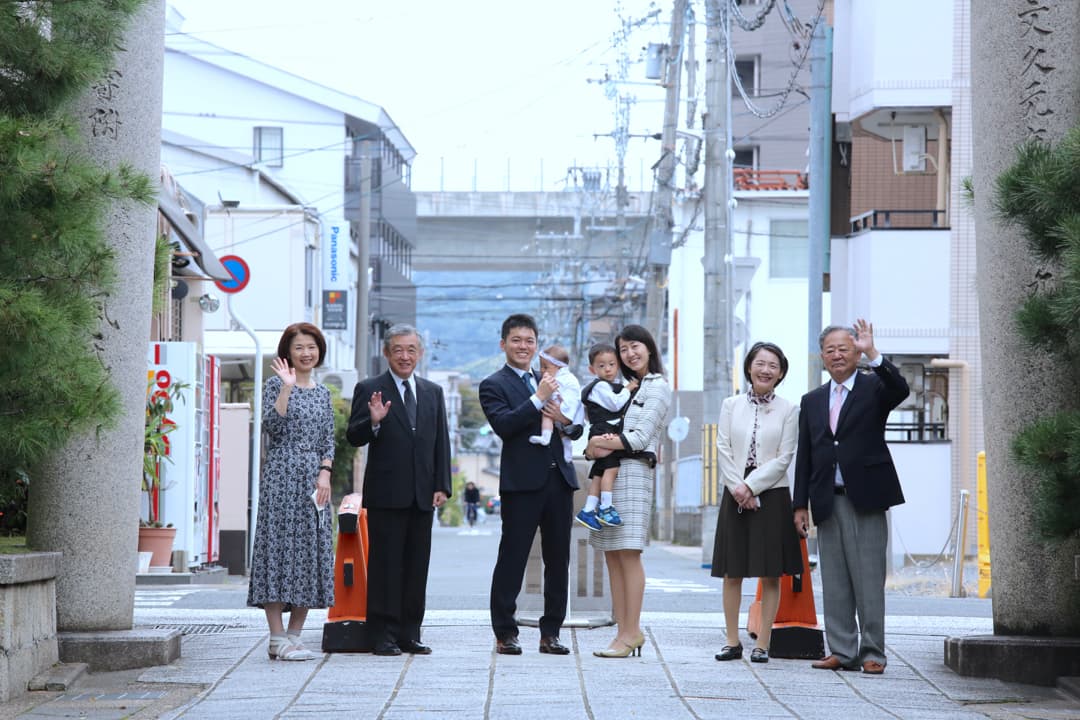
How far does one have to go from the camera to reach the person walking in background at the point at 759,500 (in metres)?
9.36

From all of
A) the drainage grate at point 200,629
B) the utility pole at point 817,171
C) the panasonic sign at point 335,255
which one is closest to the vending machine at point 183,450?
the drainage grate at point 200,629

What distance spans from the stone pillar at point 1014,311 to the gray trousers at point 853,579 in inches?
30.2

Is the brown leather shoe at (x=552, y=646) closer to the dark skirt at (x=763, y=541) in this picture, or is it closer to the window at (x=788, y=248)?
the dark skirt at (x=763, y=541)

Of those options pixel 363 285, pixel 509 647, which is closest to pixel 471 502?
pixel 363 285

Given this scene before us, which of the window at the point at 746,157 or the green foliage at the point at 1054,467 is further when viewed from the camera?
the window at the point at 746,157

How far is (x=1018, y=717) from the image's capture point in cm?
785

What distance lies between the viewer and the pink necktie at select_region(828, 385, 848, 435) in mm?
9266

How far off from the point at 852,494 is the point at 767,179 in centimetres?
3788

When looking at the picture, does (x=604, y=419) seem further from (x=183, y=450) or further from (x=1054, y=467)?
(x=183, y=450)

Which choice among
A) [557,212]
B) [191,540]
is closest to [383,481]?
[191,540]

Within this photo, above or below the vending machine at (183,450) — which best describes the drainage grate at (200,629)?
below

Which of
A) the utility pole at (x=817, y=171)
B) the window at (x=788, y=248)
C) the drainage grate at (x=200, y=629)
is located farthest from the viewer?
the window at (x=788, y=248)

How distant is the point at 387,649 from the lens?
30.6 ft

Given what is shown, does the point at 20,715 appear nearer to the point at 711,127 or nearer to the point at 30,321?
the point at 30,321
